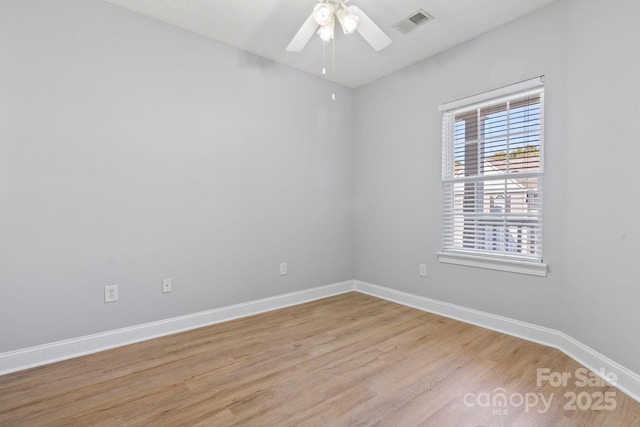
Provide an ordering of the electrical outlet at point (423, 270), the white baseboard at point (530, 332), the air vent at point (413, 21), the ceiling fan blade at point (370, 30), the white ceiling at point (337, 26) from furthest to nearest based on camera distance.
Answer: the electrical outlet at point (423, 270) < the air vent at point (413, 21) < the white ceiling at point (337, 26) < the ceiling fan blade at point (370, 30) < the white baseboard at point (530, 332)

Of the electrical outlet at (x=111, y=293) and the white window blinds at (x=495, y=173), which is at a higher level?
the white window blinds at (x=495, y=173)

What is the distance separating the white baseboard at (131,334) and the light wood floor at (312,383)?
0.28ft

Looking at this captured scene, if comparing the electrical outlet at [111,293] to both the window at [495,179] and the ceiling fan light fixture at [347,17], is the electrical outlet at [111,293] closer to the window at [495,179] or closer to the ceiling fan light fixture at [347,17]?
the ceiling fan light fixture at [347,17]

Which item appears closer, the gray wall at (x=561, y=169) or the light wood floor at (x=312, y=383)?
the light wood floor at (x=312, y=383)

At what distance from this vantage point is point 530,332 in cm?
259

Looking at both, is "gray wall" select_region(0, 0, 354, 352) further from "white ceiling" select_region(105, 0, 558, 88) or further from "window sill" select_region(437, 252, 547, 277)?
"window sill" select_region(437, 252, 547, 277)

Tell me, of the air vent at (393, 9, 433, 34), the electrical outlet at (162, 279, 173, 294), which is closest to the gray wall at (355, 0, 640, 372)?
the air vent at (393, 9, 433, 34)

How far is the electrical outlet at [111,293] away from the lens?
2.49 m

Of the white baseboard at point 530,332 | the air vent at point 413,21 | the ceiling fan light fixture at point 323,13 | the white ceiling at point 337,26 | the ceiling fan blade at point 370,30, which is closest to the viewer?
the white baseboard at point 530,332

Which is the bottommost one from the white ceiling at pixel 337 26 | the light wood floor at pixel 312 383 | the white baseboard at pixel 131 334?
the light wood floor at pixel 312 383

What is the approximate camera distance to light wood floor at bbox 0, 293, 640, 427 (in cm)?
167

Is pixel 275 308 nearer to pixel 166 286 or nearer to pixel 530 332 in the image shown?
pixel 166 286

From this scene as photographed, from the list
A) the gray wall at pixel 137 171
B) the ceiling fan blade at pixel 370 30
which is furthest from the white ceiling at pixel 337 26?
the ceiling fan blade at pixel 370 30

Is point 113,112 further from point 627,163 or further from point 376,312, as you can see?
point 627,163
